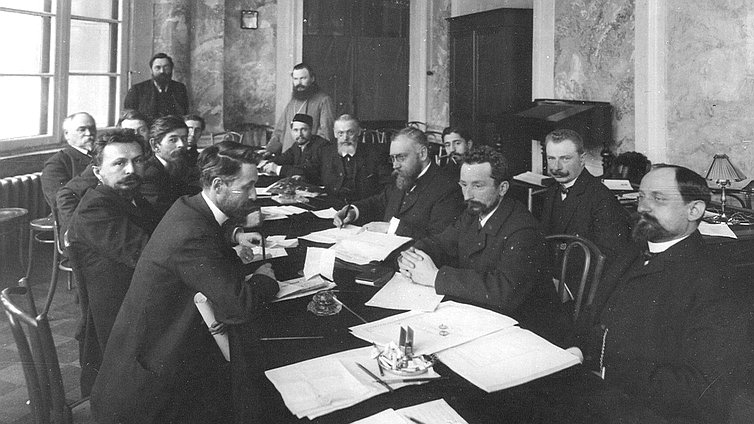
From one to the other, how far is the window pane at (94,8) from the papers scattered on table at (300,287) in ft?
18.6

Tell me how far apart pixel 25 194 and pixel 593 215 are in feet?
14.1

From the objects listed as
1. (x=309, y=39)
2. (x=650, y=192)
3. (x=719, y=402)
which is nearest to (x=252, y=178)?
(x=650, y=192)

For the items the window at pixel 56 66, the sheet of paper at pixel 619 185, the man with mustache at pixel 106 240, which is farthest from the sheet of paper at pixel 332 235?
the sheet of paper at pixel 619 185

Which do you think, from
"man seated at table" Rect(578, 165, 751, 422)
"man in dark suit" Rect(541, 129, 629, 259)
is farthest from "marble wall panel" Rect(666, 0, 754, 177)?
"man seated at table" Rect(578, 165, 751, 422)

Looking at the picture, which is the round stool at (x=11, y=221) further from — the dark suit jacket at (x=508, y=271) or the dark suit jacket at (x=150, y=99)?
the dark suit jacket at (x=508, y=271)

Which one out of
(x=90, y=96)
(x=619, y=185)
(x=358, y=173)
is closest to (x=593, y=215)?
(x=619, y=185)

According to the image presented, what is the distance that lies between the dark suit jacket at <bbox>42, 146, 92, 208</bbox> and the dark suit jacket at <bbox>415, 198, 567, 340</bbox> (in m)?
2.86

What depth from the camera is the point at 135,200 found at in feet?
10.5

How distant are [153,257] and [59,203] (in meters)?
1.72

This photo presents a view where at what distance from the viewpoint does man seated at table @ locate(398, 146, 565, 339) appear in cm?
225

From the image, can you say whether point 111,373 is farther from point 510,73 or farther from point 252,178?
point 510,73

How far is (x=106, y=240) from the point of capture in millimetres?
2738

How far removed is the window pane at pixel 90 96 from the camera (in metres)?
6.96

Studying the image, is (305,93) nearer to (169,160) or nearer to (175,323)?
(169,160)
